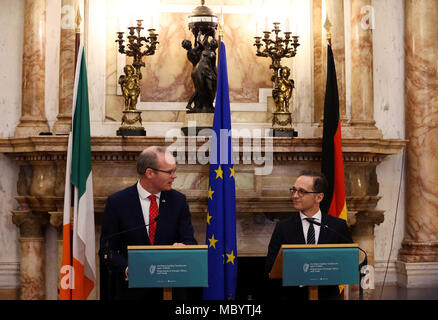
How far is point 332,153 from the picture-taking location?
18.9 feet

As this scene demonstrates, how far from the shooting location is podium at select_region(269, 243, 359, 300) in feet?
11.8

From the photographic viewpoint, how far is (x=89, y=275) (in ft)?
17.6

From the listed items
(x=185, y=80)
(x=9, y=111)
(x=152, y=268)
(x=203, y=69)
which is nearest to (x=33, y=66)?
(x=9, y=111)

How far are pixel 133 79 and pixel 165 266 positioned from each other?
3.00 m

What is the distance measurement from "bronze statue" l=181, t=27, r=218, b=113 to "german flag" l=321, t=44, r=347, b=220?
1.07m

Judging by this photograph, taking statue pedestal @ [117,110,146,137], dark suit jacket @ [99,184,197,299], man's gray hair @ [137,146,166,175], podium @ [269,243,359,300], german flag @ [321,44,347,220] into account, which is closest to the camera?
podium @ [269,243,359,300]

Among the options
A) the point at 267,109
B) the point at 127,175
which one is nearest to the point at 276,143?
the point at 267,109

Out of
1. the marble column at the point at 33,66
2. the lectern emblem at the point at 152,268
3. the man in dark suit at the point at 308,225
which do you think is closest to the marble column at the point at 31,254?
the marble column at the point at 33,66

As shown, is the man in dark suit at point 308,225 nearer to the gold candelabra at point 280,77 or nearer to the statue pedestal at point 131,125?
the gold candelabra at point 280,77

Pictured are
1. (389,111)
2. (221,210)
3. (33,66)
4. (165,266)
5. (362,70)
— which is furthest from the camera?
(389,111)

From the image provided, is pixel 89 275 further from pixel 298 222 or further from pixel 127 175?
pixel 298 222

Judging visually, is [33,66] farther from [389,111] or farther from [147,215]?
[389,111]

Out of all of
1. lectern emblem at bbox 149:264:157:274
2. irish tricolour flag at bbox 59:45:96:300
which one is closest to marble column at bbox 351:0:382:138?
irish tricolour flag at bbox 59:45:96:300

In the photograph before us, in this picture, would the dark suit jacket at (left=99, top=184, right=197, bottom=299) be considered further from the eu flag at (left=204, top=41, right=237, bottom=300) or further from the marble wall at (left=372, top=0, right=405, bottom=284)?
the marble wall at (left=372, top=0, right=405, bottom=284)
